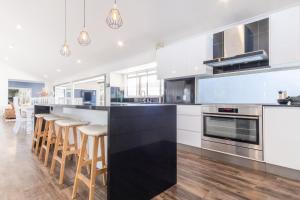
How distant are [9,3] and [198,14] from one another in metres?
4.61

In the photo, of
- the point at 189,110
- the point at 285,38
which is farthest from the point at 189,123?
the point at 285,38

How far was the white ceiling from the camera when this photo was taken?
292 centimetres

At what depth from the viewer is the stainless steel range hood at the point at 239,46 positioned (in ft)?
8.65

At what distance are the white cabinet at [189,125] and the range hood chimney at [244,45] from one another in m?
0.92

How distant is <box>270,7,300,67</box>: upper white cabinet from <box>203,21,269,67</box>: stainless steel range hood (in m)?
0.17

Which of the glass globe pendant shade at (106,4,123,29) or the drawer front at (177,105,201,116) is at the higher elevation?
the glass globe pendant shade at (106,4,123,29)

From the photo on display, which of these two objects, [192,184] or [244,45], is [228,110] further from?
[192,184]

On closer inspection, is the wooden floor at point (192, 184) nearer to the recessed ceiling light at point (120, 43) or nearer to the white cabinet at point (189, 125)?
the white cabinet at point (189, 125)

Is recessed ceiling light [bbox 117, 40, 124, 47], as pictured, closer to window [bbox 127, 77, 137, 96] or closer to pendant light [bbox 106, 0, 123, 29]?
window [bbox 127, 77, 137, 96]

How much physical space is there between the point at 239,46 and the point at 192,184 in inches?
90.3

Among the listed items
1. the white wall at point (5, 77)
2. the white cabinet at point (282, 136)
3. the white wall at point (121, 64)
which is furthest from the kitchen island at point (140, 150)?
the white wall at point (5, 77)

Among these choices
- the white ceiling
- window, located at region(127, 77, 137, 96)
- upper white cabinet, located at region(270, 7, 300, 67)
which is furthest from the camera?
window, located at region(127, 77, 137, 96)

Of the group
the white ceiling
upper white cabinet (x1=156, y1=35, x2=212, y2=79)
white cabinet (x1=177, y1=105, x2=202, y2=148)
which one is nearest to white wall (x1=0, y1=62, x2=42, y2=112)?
the white ceiling

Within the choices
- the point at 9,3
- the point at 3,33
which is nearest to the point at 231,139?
the point at 9,3
